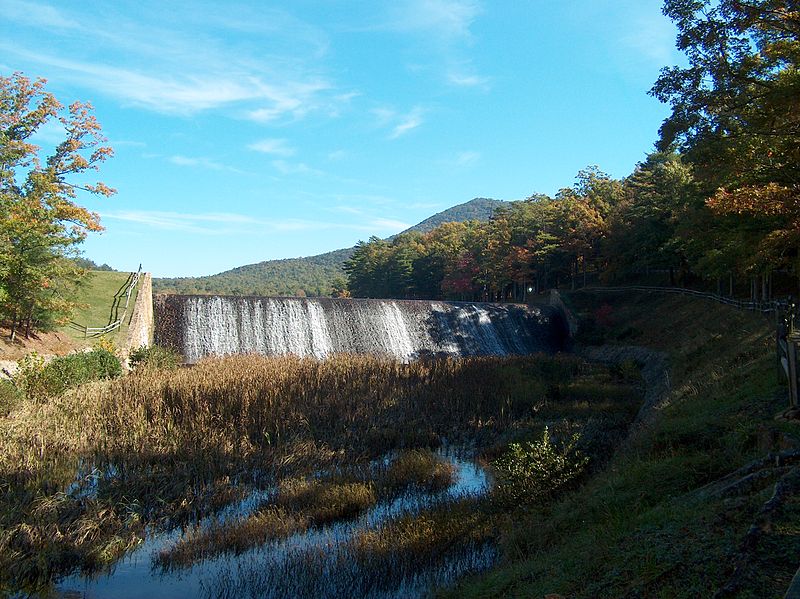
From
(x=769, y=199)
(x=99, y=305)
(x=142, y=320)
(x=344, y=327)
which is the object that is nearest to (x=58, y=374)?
(x=142, y=320)

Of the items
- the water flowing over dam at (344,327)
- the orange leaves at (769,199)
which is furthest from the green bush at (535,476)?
the water flowing over dam at (344,327)

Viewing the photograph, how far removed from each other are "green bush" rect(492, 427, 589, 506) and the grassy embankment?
45 centimetres

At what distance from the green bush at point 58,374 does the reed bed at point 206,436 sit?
1134mm

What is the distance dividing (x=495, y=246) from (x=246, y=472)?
161 ft

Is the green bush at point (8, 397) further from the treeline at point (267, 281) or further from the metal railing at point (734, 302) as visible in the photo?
the treeline at point (267, 281)

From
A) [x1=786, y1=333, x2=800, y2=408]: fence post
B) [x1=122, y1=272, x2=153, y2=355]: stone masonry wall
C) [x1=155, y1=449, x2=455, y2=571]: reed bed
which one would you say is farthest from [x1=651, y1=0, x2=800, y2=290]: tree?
[x1=122, y1=272, x2=153, y2=355]: stone masonry wall

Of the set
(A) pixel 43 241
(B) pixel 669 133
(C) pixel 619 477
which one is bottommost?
(C) pixel 619 477

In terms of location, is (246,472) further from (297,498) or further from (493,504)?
(493,504)

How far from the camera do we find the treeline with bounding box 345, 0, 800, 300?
14297 millimetres

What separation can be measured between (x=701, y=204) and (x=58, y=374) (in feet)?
91.7

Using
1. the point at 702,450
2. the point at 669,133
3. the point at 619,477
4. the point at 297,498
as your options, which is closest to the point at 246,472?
the point at 297,498

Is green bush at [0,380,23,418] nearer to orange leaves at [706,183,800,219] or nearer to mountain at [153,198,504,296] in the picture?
orange leaves at [706,183,800,219]

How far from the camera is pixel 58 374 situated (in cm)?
1571

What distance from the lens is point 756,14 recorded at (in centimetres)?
1280
